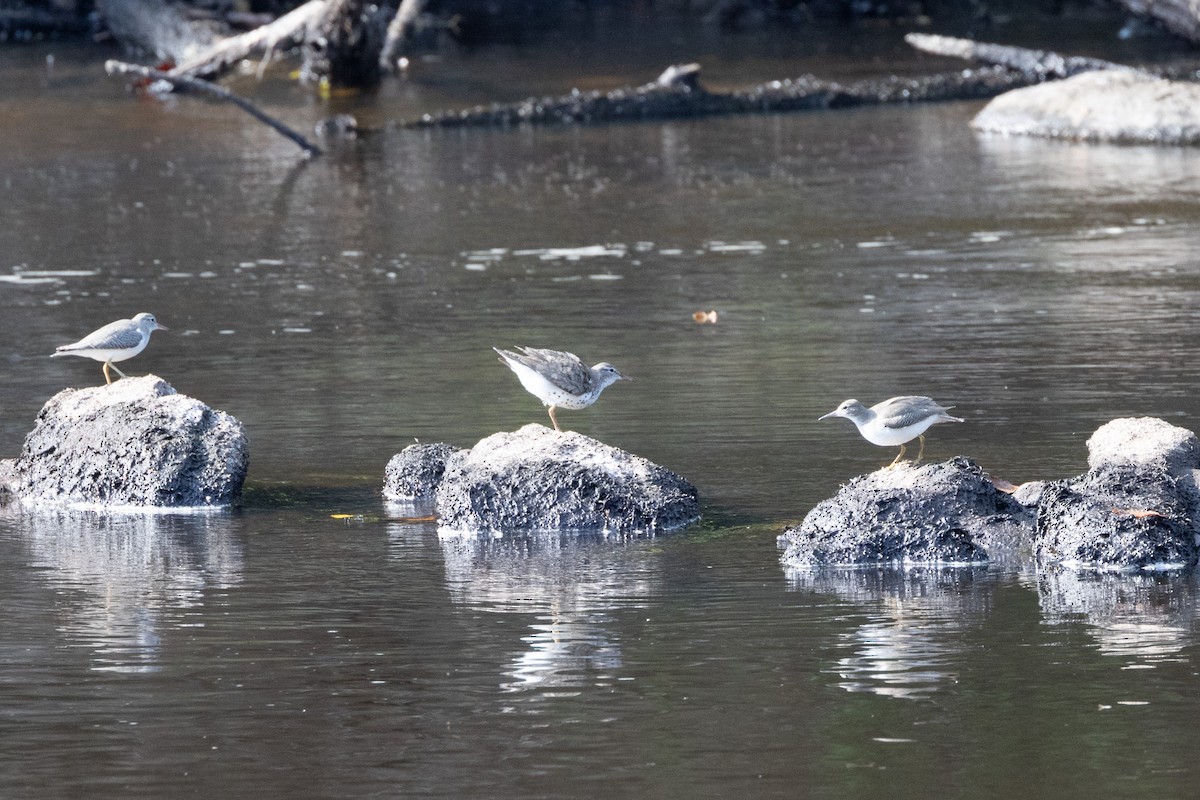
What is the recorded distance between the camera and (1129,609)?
7.65 m

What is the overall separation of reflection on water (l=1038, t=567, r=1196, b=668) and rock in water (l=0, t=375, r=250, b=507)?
381 cm

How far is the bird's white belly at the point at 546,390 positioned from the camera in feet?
30.8

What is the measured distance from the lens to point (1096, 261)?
1557 centimetres

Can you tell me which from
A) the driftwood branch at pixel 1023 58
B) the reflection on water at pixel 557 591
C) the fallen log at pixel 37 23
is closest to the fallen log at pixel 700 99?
the driftwood branch at pixel 1023 58

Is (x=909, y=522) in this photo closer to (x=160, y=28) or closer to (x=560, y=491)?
(x=560, y=491)

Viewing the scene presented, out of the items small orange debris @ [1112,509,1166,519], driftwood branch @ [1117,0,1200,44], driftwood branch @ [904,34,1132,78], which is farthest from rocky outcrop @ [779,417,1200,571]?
driftwood branch @ [1117,0,1200,44]

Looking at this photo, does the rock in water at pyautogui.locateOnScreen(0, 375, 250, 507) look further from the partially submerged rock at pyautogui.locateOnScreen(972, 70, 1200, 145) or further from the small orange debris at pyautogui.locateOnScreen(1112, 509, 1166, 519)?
the partially submerged rock at pyautogui.locateOnScreen(972, 70, 1200, 145)

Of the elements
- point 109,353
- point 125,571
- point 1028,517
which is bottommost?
point 125,571

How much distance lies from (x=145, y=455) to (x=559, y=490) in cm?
201

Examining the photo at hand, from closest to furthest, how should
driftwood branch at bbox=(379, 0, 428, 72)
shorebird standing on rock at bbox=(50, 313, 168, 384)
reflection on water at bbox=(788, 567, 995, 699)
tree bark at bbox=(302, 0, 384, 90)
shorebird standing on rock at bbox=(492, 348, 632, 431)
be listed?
reflection on water at bbox=(788, 567, 995, 699)
shorebird standing on rock at bbox=(492, 348, 632, 431)
shorebird standing on rock at bbox=(50, 313, 168, 384)
tree bark at bbox=(302, 0, 384, 90)
driftwood branch at bbox=(379, 0, 428, 72)

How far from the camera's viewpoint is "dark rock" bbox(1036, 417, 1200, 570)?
808 centimetres

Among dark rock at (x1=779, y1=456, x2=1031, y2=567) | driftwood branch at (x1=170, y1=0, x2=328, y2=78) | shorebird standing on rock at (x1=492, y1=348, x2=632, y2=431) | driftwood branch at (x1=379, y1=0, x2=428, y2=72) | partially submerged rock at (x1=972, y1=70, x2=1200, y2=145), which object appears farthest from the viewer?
driftwood branch at (x1=379, y1=0, x2=428, y2=72)

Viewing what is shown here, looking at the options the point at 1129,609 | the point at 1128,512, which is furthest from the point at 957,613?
the point at 1128,512

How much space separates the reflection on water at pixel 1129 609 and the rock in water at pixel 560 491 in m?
1.76
